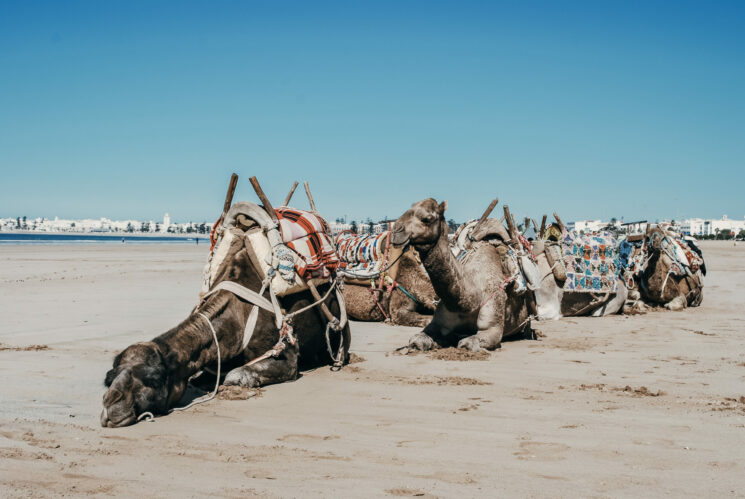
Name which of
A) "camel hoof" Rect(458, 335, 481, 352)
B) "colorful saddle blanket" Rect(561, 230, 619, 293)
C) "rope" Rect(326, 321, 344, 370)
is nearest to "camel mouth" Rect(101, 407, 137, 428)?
"rope" Rect(326, 321, 344, 370)

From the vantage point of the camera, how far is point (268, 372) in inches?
260

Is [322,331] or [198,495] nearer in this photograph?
[198,495]

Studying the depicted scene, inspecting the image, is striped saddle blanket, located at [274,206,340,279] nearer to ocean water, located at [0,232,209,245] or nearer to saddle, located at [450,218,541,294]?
saddle, located at [450,218,541,294]

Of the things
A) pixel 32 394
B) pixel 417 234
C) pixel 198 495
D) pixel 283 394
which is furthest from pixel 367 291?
pixel 198 495

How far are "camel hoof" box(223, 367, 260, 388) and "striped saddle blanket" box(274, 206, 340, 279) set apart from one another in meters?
1.20

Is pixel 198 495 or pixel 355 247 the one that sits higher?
pixel 355 247

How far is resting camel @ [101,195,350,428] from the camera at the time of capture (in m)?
5.12

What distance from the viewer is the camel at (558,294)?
13055 millimetres

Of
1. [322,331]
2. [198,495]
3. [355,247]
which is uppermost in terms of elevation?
[355,247]

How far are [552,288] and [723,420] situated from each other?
7.71 metres

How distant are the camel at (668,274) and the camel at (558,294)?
4.97ft

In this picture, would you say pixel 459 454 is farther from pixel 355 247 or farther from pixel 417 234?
pixel 355 247

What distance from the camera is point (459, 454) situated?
15.3 feet

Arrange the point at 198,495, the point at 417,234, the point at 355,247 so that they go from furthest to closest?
1. the point at 355,247
2. the point at 417,234
3. the point at 198,495
